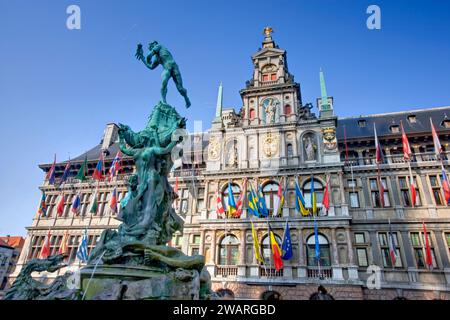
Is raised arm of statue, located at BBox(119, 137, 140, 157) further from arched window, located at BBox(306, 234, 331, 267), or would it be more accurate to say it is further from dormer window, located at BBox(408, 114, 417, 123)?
dormer window, located at BBox(408, 114, 417, 123)

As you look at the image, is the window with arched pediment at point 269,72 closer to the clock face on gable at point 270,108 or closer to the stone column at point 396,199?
the clock face on gable at point 270,108

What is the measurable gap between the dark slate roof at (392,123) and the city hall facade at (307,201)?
87mm

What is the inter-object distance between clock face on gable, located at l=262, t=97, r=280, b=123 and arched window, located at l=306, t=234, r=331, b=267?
10.9 m

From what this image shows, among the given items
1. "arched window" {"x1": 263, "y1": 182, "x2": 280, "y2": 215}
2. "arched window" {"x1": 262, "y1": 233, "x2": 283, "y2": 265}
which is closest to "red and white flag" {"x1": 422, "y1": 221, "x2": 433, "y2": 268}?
"arched window" {"x1": 262, "y1": 233, "x2": 283, "y2": 265}

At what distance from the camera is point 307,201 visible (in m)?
21.9

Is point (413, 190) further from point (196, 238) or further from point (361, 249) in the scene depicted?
point (196, 238)

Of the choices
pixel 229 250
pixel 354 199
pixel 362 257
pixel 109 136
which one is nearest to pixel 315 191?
pixel 354 199

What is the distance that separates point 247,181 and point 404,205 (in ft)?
39.3

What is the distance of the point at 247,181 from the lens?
2356cm

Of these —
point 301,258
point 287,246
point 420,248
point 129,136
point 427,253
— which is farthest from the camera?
point 301,258

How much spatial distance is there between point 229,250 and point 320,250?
674cm

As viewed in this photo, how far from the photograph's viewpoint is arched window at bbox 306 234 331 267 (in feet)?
64.7

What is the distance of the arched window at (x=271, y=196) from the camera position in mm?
22094

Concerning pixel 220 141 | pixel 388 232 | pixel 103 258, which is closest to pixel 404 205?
pixel 388 232
